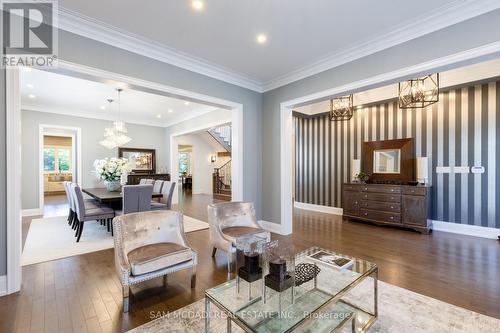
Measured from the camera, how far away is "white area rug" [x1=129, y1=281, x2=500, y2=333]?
6.02 ft

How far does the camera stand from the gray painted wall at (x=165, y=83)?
269 cm

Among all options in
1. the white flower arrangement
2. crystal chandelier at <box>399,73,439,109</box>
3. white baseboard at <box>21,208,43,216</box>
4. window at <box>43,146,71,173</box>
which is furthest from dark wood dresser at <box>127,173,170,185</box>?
crystal chandelier at <box>399,73,439,109</box>

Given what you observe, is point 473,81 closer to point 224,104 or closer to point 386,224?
point 386,224

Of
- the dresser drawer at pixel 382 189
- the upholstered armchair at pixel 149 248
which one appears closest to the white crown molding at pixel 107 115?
the dresser drawer at pixel 382 189

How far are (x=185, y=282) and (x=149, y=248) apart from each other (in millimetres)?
625

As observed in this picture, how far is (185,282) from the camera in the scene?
8.64 ft

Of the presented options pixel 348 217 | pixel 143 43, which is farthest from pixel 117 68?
pixel 348 217

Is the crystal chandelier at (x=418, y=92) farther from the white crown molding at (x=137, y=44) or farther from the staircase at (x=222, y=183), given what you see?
the staircase at (x=222, y=183)

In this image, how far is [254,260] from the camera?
181 cm

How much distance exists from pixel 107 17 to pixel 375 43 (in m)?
3.45


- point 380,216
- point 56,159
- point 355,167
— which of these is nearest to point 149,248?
point 380,216

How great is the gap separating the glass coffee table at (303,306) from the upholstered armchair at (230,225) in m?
1.01

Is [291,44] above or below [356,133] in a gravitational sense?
above

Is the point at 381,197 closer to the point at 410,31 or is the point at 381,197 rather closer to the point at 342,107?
the point at 342,107
